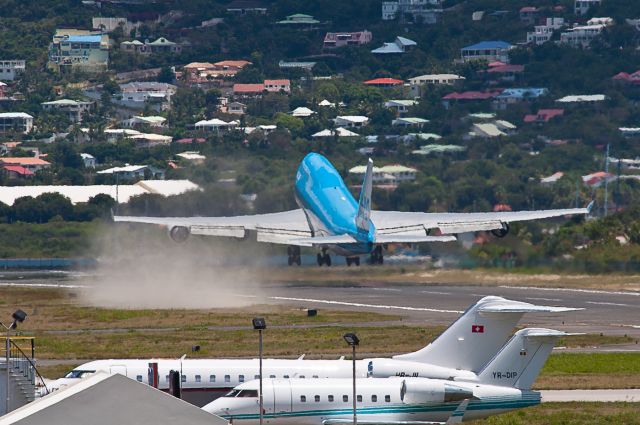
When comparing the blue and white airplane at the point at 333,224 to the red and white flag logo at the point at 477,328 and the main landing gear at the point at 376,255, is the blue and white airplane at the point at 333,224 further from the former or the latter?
the red and white flag logo at the point at 477,328

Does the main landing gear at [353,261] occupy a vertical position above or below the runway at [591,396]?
below

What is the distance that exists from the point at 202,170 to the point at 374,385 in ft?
461

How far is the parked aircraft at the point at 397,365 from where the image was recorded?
64562 millimetres

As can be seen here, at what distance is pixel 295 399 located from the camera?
2357 inches

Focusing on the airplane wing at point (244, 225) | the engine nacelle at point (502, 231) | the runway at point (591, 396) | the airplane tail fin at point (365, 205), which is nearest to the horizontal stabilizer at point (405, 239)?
the airplane tail fin at point (365, 205)

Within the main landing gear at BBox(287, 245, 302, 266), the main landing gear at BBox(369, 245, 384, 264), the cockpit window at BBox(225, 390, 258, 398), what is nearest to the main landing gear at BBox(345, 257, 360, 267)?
the main landing gear at BBox(369, 245, 384, 264)

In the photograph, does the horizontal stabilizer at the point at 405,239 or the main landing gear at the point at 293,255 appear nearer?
the horizontal stabilizer at the point at 405,239

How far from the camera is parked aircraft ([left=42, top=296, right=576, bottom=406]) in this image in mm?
64562

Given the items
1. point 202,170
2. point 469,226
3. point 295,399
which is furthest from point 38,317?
point 202,170

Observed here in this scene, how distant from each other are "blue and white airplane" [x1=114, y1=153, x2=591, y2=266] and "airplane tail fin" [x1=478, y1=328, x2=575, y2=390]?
2157 inches

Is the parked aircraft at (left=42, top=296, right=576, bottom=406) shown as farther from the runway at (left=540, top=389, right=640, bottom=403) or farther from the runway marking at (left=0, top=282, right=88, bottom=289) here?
the runway marking at (left=0, top=282, right=88, bottom=289)

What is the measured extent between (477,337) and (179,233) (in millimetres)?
63991

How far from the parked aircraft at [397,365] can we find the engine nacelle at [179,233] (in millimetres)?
61293

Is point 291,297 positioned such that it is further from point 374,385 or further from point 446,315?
point 374,385
